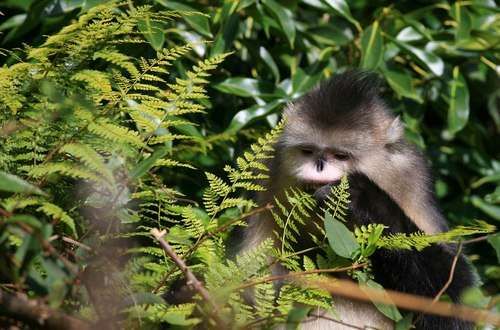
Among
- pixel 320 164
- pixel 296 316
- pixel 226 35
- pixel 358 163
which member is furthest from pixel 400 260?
pixel 226 35

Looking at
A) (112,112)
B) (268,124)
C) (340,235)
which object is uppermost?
(112,112)

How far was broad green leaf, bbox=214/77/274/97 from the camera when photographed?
4.68 metres

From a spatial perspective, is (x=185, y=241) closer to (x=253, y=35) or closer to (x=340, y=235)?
A: (x=340, y=235)

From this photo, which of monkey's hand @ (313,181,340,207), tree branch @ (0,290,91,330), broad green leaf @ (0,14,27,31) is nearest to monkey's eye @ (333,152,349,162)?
monkey's hand @ (313,181,340,207)

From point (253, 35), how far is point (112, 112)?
10.4ft

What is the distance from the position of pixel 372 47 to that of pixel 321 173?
1577mm

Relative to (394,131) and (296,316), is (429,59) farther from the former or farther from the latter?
(296,316)

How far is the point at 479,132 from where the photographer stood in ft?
19.5

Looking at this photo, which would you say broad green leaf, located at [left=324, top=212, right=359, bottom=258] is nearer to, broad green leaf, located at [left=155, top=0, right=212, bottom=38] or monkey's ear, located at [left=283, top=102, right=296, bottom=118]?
monkey's ear, located at [left=283, top=102, right=296, bottom=118]

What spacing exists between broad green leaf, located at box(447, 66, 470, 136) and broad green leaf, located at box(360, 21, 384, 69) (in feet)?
1.90

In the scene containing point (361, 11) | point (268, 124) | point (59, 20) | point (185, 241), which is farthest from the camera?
point (361, 11)

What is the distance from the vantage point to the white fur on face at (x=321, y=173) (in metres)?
3.51

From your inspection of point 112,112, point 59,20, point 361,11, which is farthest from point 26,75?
point 361,11

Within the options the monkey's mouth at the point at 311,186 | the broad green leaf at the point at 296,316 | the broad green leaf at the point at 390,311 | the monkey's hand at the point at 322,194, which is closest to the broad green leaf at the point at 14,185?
the broad green leaf at the point at 296,316
